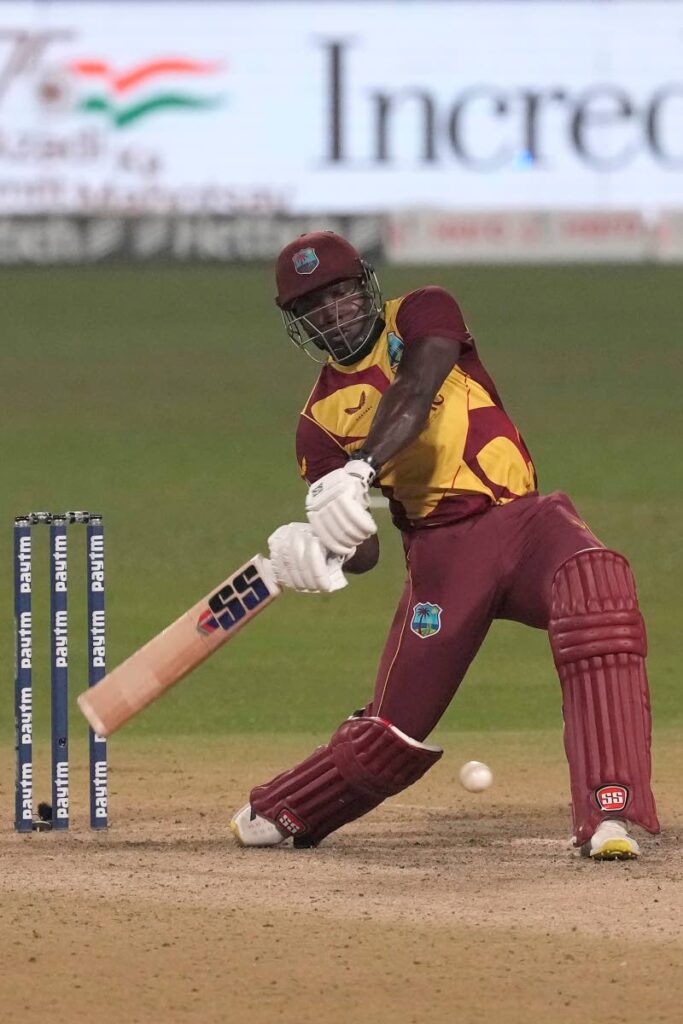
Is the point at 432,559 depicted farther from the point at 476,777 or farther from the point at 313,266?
the point at 476,777

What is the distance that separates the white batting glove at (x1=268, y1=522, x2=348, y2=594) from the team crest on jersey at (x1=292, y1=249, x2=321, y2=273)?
0.74 m

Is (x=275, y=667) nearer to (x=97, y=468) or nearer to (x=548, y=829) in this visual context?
(x=548, y=829)

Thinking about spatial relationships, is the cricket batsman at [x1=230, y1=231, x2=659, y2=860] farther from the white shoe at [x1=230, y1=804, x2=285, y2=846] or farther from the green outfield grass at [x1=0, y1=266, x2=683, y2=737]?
the green outfield grass at [x1=0, y1=266, x2=683, y2=737]

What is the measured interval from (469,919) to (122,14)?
2751 cm

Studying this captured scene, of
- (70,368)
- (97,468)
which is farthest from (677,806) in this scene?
(70,368)

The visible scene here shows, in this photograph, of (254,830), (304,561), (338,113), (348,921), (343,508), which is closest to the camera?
(348,921)

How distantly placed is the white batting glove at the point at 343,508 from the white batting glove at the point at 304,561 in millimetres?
36

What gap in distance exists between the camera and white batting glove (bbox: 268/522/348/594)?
5.96 m

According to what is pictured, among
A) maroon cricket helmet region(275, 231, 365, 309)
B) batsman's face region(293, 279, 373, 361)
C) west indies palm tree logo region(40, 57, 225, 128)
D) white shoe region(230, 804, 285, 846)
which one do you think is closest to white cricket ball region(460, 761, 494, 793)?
white shoe region(230, 804, 285, 846)

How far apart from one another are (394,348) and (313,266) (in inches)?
12.7

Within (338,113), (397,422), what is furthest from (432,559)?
(338,113)

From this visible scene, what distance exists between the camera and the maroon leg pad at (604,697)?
6.02 m

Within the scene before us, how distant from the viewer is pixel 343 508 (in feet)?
19.2

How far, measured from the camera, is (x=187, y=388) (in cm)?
2017
